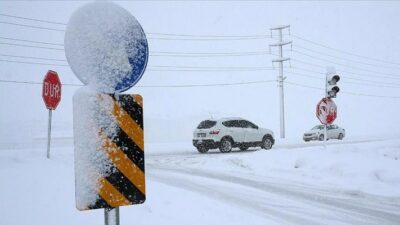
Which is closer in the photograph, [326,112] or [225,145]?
[326,112]

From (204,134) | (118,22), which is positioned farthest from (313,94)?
(118,22)

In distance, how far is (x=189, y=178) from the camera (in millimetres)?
11148

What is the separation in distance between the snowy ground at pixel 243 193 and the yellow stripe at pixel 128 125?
10.0 feet

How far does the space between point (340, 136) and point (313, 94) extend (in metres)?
61.3

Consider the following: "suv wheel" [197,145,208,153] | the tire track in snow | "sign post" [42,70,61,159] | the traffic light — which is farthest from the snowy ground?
"suv wheel" [197,145,208,153]

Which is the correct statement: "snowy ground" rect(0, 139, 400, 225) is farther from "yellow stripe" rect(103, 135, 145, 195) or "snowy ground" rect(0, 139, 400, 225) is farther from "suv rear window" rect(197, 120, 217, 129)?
"suv rear window" rect(197, 120, 217, 129)

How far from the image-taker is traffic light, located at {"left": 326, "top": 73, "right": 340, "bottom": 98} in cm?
1309

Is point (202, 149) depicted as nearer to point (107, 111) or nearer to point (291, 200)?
point (291, 200)

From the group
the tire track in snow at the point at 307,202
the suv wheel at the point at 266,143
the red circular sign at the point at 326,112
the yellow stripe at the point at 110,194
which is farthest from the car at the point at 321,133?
the yellow stripe at the point at 110,194

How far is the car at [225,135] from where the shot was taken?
1942 cm

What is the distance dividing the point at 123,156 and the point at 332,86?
11.4 m

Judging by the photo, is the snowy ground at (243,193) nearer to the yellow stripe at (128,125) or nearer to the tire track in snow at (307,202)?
the tire track in snow at (307,202)

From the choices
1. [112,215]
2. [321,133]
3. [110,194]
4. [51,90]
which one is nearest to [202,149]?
[51,90]

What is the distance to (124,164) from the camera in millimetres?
3008
